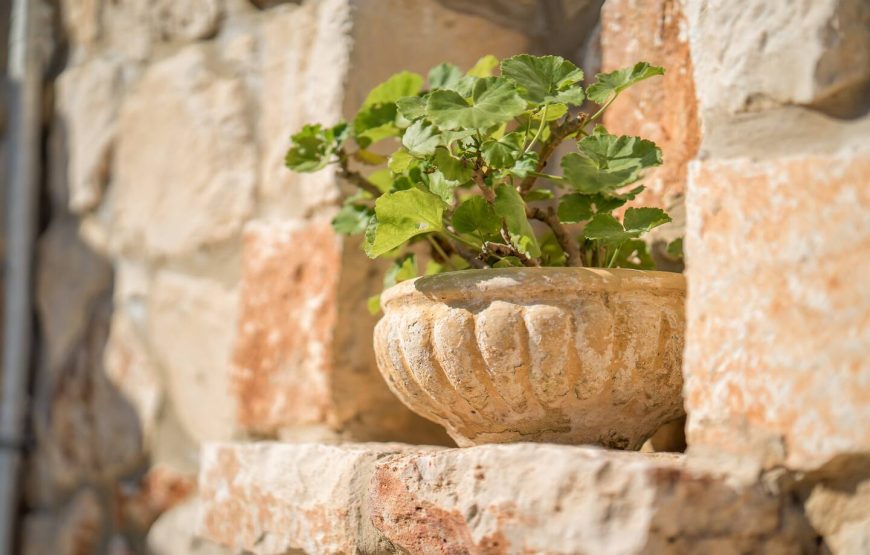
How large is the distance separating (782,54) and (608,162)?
0.60ft

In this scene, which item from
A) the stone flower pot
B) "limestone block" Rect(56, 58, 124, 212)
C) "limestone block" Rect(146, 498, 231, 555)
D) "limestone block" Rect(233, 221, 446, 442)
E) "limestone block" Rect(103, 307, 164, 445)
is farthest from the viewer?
"limestone block" Rect(56, 58, 124, 212)

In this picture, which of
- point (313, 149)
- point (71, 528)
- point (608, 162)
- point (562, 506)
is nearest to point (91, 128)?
point (71, 528)

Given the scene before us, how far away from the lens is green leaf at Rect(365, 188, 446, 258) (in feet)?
2.60

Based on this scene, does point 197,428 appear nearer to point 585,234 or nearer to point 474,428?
point 474,428

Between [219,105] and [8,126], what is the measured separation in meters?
0.74

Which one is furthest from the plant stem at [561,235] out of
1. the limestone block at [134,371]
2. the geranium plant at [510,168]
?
the limestone block at [134,371]

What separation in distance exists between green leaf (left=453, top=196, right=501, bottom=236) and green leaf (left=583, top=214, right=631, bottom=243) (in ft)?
0.28

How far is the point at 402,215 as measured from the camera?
0.80 metres

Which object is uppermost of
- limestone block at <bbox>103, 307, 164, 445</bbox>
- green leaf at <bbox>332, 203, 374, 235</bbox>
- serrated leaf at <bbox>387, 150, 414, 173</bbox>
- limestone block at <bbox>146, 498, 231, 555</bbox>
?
serrated leaf at <bbox>387, 150, 414, 173</bbox>


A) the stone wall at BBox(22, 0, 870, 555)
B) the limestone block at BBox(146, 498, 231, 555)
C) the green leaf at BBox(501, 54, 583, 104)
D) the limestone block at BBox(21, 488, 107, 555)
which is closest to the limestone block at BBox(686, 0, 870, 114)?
the stone wall at BBox(22, 0, 870, 555)

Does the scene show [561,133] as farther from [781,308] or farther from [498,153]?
[781,308]

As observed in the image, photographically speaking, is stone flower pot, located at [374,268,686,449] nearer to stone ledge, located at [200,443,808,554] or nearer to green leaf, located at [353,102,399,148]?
stone ledge, located at [200,443,808,554]

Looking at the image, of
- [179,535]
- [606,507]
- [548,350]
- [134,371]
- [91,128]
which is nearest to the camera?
[606,507]

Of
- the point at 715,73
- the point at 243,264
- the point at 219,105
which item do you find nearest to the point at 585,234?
the point at 715,73
